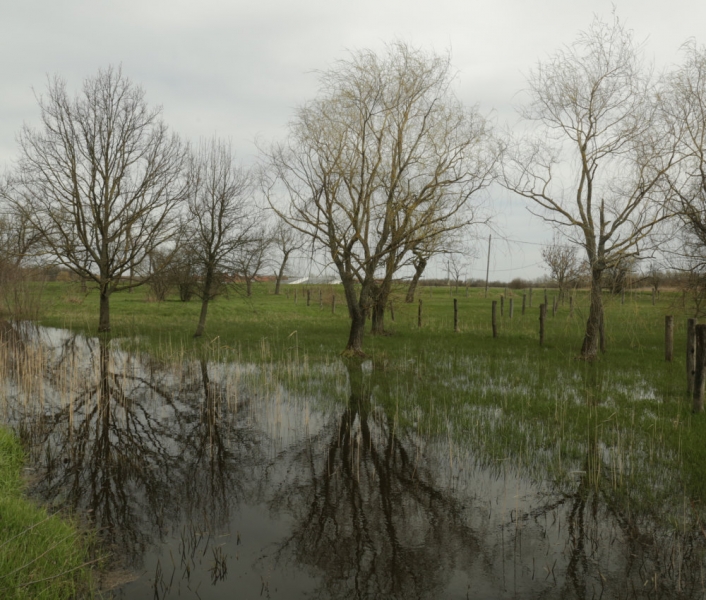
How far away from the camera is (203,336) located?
23953mm

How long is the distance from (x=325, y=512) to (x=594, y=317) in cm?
1276

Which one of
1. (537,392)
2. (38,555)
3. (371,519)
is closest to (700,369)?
(537,392)

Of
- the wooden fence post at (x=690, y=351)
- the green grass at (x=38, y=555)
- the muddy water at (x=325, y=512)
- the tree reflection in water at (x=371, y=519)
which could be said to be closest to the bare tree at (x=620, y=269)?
the wooden fence post at (x=690, y=351)

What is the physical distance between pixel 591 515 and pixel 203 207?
21079 millimetres

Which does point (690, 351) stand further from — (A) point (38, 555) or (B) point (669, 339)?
(A) point (38, 555)

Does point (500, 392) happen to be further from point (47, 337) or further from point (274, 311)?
point (274, 311)

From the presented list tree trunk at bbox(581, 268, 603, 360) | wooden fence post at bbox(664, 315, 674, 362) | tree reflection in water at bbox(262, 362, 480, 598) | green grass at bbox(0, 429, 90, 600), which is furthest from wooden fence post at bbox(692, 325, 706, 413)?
green grass at bbox(0, 429, 90, 600)

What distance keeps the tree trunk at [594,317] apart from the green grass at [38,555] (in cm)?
1478

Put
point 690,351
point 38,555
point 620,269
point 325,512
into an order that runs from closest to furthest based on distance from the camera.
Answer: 1. point 38,555
2. point 325,512
3. point 690,351
4. point 620,269

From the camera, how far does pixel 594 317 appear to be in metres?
16.6

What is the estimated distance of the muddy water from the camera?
16.7 ft

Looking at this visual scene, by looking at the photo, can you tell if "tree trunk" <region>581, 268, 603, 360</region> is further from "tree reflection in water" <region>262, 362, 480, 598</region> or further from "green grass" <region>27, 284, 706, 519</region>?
"tree reflection in water" <region>262, 362, 480, 598</region>

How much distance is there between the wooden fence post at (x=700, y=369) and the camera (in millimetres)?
9805

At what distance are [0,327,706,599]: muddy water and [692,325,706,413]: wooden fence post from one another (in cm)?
354
